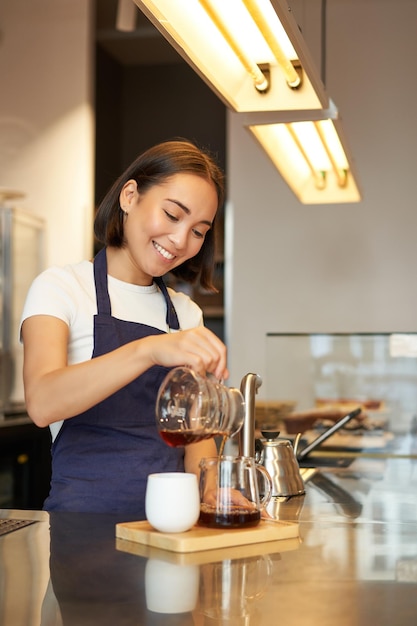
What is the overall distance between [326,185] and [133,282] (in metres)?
1.08

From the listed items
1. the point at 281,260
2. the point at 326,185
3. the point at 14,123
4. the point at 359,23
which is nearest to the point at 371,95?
the point at 359,23

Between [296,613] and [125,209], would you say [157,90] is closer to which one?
[125,209]

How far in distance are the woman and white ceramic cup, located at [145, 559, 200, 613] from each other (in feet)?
1.31

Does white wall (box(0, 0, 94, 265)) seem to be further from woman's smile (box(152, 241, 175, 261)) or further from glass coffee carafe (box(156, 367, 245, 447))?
glass coffee carafe (box(156, 367, 245, 447))

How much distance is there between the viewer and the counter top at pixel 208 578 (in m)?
0.89

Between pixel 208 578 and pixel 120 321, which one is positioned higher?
pixel 120 321

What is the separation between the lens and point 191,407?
1221 mm

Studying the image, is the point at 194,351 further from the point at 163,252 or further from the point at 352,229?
the point at 352,229

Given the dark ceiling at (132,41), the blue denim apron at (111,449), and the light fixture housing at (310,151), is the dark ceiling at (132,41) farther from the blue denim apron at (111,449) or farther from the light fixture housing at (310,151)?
the blue denim apron at (111,449)

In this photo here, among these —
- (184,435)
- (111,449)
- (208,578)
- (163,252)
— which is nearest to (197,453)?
(111,449)

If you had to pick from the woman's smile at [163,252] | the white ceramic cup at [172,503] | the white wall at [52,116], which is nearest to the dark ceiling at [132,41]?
the white wall at [52,116]

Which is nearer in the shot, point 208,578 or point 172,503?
point 208,578

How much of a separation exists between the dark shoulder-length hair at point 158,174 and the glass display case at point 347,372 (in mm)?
1219

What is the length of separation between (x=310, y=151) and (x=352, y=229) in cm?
137
